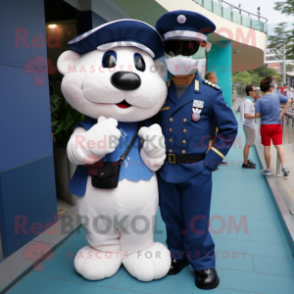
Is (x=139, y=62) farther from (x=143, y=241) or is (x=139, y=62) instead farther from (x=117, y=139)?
(x=143, y=241)

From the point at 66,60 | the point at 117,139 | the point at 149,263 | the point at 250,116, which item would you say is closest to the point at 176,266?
the point at 149,263

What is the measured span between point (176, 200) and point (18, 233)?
1.54 metres

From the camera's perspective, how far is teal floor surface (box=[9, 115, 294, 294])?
2.46 m

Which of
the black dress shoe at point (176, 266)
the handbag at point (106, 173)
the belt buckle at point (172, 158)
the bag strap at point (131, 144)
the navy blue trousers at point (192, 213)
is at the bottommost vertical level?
the black dress shoe at point (176, 266)

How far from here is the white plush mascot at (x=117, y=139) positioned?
218 centimetres

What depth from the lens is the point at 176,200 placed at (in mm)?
2502

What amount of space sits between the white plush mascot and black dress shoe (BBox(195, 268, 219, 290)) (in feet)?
0.85

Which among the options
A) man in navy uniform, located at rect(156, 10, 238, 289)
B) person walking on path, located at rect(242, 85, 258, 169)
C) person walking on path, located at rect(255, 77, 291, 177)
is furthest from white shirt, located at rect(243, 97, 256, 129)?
man in navy uniform, located at rect(156, 10, 238, 289)

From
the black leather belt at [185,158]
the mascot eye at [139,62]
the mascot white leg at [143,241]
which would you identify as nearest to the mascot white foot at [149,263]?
the mascot white leg at [143,241]

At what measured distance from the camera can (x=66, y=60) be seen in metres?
2.37

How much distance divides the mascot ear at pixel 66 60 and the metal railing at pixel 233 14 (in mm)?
7268

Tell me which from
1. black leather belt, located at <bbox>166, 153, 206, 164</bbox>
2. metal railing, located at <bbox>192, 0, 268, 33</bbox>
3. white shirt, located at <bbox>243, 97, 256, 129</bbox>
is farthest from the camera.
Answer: metal railing, located at <bbox>192, 0, 268, 33</bbox>

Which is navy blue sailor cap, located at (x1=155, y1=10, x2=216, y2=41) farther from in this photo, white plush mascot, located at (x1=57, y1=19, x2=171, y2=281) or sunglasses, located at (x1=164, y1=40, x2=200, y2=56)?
white plush mascot, located at (x1=57, y1=19, x2=171, y2=281)

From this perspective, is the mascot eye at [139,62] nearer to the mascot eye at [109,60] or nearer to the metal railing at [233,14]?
the mascot eye at [109,60]
